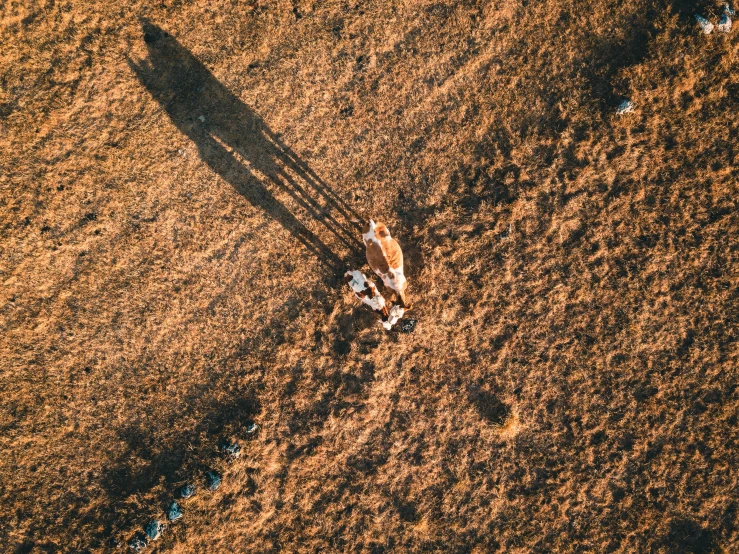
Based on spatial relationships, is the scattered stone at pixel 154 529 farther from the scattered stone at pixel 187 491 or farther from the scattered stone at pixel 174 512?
the scattered stone at pixel 187 491

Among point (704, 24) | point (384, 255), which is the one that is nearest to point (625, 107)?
point (704, 24)

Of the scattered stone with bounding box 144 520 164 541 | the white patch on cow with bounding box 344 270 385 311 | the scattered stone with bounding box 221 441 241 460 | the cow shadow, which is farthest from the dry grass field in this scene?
the scattered stone with bounding box 144 520 164 541

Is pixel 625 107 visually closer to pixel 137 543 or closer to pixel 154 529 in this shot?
pixel 154 529

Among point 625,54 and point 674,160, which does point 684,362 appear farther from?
point 625,54

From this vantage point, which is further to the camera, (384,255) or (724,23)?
(724,23)

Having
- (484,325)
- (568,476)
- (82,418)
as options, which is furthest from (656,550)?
(82,418)

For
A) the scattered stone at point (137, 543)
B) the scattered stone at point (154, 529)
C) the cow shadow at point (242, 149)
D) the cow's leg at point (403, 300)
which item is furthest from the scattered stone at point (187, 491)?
the cow's leg at point (403, 300)
